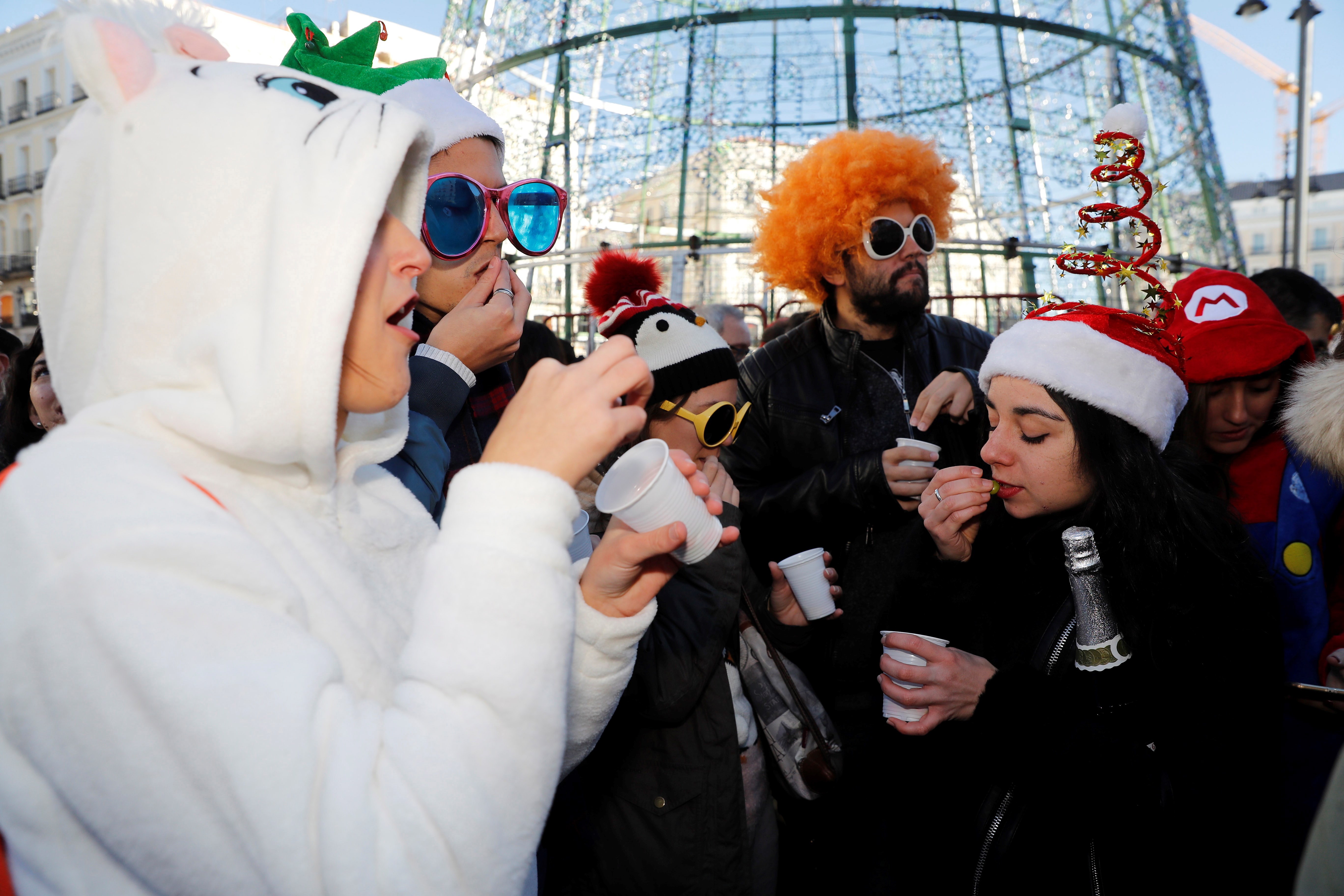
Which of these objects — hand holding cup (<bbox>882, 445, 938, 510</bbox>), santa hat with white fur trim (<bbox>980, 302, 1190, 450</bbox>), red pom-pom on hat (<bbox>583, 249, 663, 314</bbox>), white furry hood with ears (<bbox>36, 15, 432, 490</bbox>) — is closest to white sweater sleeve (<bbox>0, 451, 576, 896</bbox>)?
white furry hood with ears (<bbox>36, 15, 432, 490</bbox>)

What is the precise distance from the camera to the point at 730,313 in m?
6.54

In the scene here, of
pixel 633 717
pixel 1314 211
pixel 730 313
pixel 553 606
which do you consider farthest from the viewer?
pixel 1314 211

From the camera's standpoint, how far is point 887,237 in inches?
147

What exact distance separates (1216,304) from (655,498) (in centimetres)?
302

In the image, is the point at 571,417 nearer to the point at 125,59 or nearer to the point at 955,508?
the point at 125,59

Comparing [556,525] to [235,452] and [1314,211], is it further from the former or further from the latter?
[1314,211]

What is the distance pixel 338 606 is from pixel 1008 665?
5.04 ft

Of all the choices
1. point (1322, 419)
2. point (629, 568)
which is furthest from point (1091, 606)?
point (629, 568)

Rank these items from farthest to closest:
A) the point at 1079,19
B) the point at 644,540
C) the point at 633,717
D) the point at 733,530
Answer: the point at 1079,19 → the point at 633,717 → the point at 733,530 → the point at 644,540

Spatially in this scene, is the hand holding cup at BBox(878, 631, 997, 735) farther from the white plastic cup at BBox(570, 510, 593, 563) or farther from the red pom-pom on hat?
the red pom-pom on hat

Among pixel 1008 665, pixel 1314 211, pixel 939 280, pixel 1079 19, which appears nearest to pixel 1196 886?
pixel 1008 665

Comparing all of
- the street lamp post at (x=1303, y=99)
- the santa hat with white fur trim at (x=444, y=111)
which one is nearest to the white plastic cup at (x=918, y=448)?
the santa hat with white fur trim at (x=444, y=111)

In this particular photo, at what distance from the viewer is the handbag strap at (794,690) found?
2.38m

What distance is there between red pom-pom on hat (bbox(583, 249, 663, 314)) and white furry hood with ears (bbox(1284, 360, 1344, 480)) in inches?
87.3
